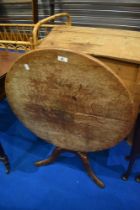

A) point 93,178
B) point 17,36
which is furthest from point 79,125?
point 17,36

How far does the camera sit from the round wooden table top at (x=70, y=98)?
0.86 meters

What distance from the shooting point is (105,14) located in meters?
2.66

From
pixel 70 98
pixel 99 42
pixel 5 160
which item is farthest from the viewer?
pixel 5 160

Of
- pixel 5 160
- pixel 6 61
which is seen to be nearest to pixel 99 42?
pixel 6 61

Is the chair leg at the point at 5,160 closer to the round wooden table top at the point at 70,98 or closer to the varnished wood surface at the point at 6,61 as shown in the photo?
the round wooden table top at the point at 70,98

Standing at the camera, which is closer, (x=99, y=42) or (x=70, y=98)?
(x=70, y=98)

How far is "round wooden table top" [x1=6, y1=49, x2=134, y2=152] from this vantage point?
0.86 metres

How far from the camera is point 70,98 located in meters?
1.00

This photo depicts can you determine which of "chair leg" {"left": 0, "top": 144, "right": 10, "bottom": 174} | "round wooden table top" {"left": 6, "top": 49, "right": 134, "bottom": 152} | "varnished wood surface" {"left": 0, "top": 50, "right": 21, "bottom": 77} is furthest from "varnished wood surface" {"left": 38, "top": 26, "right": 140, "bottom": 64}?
"chair leg" {"left": 0, "top": 144, "right": 10, "bottom": 174}

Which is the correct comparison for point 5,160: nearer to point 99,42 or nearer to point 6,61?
point 6,61

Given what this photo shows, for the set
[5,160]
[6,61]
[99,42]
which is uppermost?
[99,42]

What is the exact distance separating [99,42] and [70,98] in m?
0.41

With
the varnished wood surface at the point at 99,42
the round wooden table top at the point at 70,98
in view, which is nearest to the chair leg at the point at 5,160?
the round wooden table top at the point at 70,98

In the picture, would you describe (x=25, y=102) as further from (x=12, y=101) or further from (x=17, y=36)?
(x=17, y=36)
